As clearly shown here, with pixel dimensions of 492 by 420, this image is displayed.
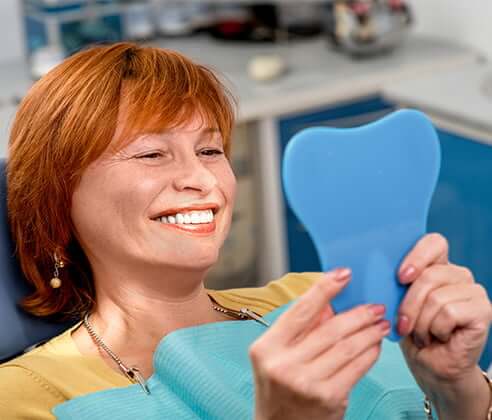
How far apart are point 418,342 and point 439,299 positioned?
0.26 ft

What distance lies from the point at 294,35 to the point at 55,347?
202 cm

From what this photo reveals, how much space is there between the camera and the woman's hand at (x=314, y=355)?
0.93m

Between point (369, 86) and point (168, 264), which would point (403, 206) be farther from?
point (369, 86)

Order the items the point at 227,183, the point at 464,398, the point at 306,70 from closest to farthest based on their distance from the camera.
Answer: the point at 464,398
the point at 227,183
the point at 306,70

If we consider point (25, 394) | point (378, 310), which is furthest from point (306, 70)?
point (378, 310)

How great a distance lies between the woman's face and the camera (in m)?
1.21

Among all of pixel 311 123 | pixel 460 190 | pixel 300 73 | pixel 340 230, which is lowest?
pixel 460 190

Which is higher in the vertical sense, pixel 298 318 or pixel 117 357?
pixel 298 318

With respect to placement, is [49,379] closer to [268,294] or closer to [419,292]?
[268,294]

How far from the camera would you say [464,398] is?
1162mm

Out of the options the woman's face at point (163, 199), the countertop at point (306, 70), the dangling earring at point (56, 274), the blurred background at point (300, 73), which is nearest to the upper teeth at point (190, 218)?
the woman's face at point (163, 199)

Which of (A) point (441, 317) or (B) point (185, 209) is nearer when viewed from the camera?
(A) point (441, 317)

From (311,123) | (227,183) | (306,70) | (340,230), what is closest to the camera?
(340,230)

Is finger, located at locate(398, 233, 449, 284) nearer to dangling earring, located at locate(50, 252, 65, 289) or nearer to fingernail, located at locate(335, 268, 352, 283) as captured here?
fingernail, located at locate(335, 268, 352, 283)
